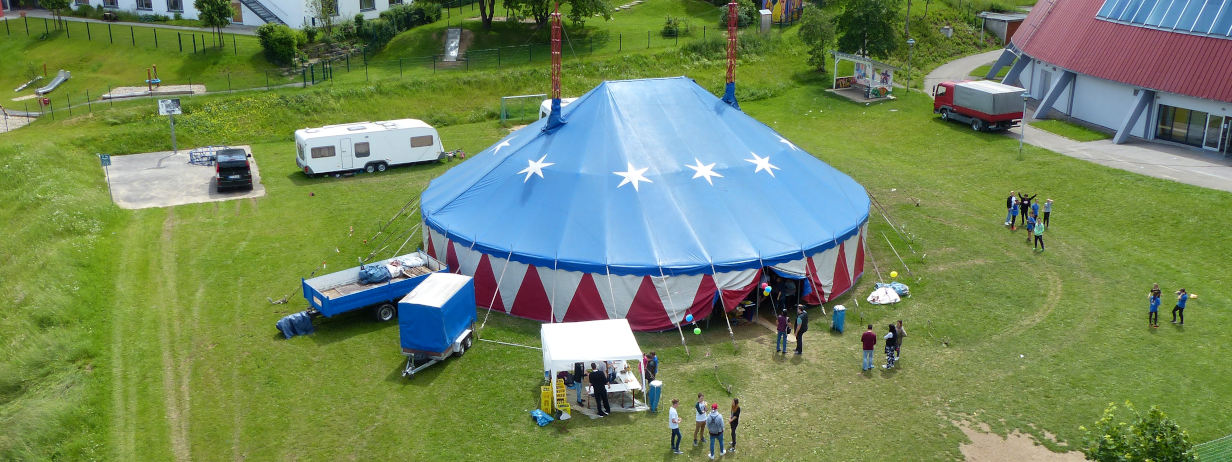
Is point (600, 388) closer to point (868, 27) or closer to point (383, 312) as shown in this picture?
point (383, 312)

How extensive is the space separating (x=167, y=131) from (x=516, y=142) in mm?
24363

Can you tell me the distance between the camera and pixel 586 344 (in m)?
21.4

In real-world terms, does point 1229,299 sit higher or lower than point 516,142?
lower

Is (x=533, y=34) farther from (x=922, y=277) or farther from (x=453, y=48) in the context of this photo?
(x=922, y=277)

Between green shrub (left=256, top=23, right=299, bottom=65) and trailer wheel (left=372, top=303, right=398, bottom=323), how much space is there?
107ft

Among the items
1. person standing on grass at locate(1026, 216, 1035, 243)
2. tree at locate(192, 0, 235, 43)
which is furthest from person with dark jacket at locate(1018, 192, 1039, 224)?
tree at locate(192, 0, 235, 43)

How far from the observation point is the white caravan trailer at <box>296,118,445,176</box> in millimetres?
38938

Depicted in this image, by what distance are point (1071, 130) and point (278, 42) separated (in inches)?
1661

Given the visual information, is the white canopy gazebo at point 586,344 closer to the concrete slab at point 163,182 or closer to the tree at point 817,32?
the concrete slab at point 163,182

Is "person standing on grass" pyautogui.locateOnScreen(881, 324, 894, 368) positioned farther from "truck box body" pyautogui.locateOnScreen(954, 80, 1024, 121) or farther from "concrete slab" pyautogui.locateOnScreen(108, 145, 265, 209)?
"truck box body" pyautogui.locateOnScreen(954, 80, 1024, 121)

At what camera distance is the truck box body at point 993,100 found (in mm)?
44562

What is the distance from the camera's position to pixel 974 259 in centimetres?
2984

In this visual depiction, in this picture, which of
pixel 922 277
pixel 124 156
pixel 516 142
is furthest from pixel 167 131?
pixel 922 277

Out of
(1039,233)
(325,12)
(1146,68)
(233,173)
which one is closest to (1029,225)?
(1039,233)
